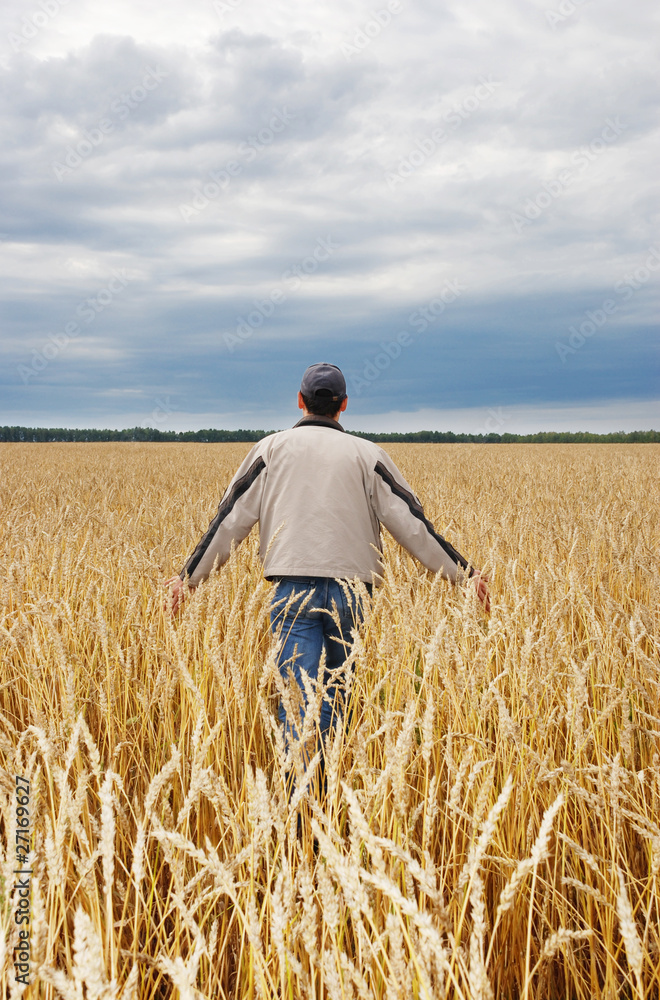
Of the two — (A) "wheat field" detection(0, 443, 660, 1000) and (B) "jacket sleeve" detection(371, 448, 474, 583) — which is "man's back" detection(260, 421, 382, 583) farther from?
(A) "wheat field" detection(0, 443, 660, 1000)

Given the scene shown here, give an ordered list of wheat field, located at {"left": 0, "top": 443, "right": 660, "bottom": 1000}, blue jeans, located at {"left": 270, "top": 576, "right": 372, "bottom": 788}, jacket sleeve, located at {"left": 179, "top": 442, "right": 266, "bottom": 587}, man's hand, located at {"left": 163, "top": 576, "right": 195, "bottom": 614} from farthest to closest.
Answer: jacket sleeve, located at {"left": 179, "top": 442, "right": 266, "bottom": 587} → man's hand, located at {"left": 163, "top": 576, "right": 195, "bottom": 614} → blue jeans, located at {"left": 270, "top": 576, "right": 372, "bottom": 788} → wheat field, located at {"left": 0, "top": 443, "right": 660, "bottom": 1000}

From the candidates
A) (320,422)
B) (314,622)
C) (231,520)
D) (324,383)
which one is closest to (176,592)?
(231,520)

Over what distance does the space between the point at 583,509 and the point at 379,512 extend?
3.61 metres

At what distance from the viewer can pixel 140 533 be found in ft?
16.4

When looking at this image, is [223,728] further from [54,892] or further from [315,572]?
[315,572]

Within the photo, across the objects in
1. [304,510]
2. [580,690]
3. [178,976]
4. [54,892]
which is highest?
[304,510]

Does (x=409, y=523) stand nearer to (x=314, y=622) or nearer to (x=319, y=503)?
(x=319, y=503)

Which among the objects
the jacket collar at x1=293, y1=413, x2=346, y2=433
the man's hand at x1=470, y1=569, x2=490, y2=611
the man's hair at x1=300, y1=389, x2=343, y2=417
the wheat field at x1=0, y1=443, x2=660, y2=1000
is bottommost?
the wheat field at x1=0, y1=443, x2=660, y2=1000

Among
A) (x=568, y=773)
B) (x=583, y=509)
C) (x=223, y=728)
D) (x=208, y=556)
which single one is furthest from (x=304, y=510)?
(x=583, y=509)

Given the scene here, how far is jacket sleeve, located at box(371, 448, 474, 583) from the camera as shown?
286cm

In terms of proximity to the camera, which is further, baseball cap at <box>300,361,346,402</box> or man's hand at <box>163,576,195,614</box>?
baseball cap at <box>300,361,346,402</box>

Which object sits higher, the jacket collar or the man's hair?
the man's hair

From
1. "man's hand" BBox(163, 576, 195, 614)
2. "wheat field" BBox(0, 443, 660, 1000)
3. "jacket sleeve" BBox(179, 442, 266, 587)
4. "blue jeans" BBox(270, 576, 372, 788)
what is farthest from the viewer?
"jacket sleeve" BBox(179, 442, 266, 587)

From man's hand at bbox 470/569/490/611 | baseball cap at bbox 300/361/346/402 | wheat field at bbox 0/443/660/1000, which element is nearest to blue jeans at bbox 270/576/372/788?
wheat field at bbox 0/443/660/1000
